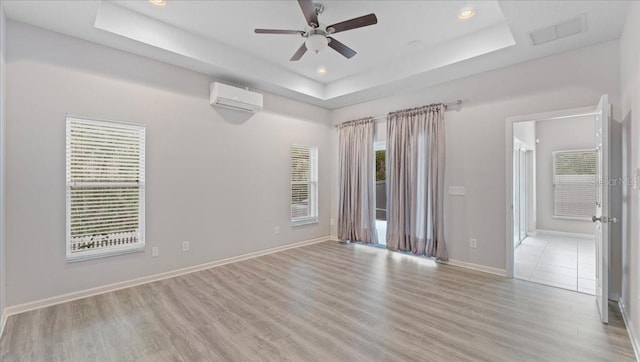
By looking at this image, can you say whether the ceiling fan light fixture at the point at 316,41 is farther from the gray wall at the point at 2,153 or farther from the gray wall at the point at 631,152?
the gray wall at the point at 2,153

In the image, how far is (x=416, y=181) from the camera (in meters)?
4.73

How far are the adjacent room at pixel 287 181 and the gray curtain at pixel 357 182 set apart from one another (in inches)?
4.1

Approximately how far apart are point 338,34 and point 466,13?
58.5 inches

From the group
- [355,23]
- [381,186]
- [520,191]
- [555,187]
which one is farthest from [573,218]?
[355,23]

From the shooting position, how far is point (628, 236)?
8.86 feet

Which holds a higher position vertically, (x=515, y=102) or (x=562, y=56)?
(x=562, y=56)

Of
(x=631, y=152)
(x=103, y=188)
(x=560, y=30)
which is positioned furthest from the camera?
(x=103, y=188)

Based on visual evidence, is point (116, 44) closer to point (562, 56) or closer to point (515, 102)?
point (515, 102)

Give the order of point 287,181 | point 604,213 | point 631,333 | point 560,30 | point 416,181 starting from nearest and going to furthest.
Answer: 1. point 631,333
2. point 604,213
3. point 560,30
4. point 416,181
5. point 287,181

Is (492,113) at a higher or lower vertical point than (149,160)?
higher

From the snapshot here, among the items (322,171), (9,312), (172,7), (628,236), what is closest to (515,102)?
(628,236)

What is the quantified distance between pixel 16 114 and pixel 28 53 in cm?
65

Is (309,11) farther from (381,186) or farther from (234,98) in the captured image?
(381,186)

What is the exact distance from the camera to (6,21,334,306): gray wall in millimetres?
2861
